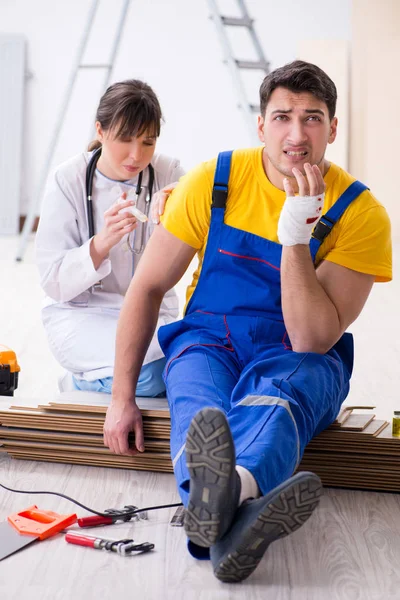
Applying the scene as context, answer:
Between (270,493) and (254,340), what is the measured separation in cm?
72

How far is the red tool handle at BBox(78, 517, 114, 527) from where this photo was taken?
1.97 metres

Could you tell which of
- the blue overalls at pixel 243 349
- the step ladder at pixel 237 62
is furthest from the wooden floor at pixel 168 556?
the step ladder at pixel 237 62

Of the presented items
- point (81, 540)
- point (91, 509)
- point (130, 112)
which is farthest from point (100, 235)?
point (81, 540)

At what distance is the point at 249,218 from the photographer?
7.37 ft

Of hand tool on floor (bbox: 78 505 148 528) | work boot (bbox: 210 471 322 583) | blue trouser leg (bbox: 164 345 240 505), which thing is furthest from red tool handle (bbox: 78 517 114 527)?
work boot (bbox: 210 471 322 583)

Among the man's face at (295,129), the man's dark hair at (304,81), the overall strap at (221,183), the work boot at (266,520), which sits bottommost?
the work boot at (266,520)

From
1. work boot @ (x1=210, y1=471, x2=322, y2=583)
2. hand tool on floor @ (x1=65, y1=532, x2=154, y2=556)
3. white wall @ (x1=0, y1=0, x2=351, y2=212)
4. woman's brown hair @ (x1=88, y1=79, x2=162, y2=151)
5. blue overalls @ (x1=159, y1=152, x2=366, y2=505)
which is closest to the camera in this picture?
work boot @ (x1=210, y1=471, x2=322, y2=583)

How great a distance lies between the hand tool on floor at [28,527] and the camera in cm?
187

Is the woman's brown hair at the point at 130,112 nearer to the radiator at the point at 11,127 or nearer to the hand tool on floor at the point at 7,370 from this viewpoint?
the hand tool on floor at the point at 7,370

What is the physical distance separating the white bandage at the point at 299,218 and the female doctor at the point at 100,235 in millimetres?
646

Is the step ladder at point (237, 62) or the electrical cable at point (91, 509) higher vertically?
the step ladder at point (237, 62)

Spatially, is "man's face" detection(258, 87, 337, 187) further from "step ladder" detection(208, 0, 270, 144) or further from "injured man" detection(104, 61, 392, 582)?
"step ladder" detection(208, 0, 270, 144)

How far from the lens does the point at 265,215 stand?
7.35 ft

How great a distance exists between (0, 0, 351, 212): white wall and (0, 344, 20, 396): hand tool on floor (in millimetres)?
5586
